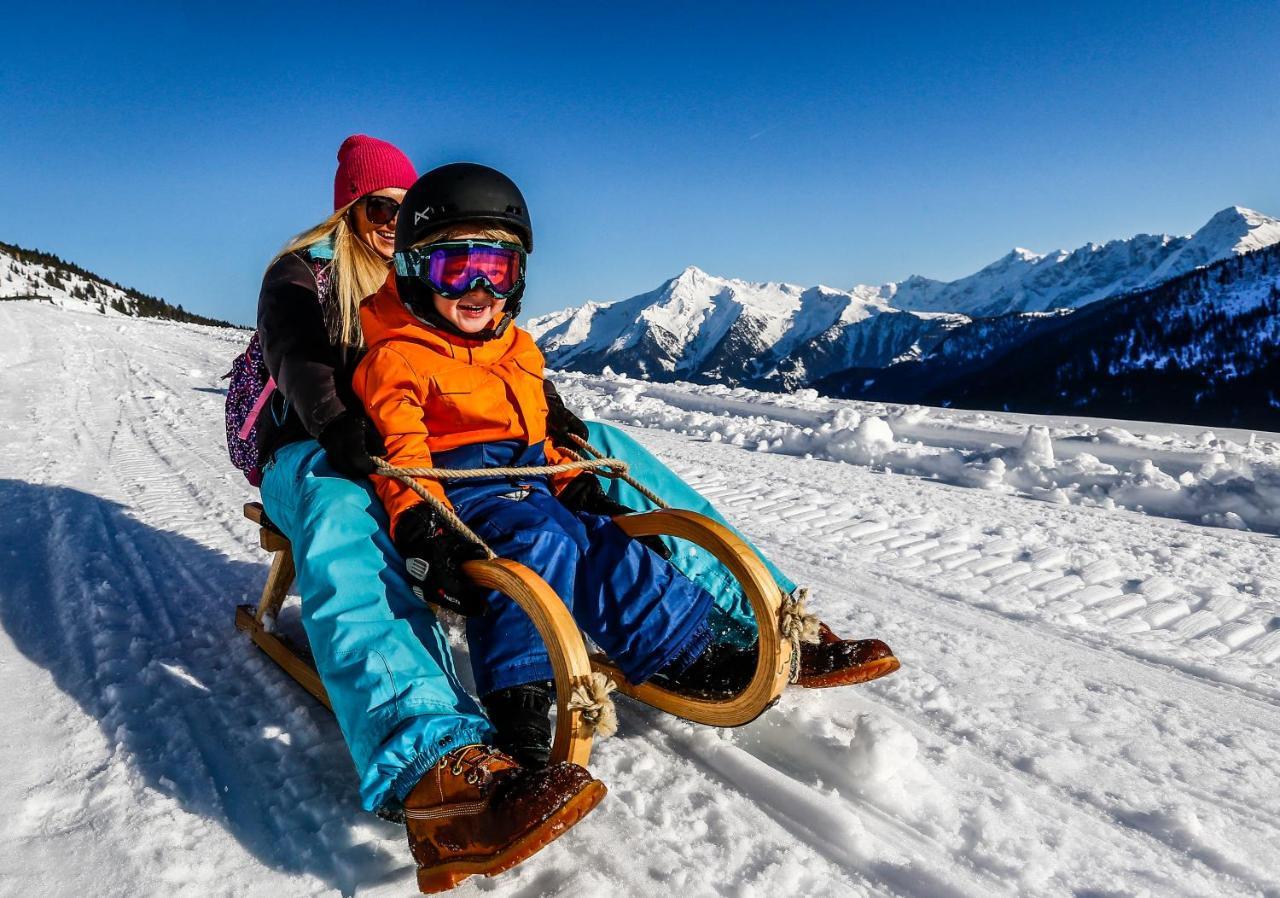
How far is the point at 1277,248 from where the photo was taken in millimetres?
91875

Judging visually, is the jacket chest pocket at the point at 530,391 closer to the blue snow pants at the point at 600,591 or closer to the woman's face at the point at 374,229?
the blue snow pants at the point at 600,591

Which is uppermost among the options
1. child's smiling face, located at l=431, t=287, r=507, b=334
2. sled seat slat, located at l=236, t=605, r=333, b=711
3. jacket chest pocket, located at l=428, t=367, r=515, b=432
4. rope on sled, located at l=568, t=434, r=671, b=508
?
child's smiling face, located at l=431, t=287, r=507, b=334

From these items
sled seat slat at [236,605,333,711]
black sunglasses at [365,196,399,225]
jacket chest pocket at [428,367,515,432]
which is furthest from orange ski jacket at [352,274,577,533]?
black sunglasses at [365,196,399,225]

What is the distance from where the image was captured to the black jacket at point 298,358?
8.32 feet

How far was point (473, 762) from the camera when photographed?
1729 millimetres

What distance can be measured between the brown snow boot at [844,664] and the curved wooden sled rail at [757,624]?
0.94 ft

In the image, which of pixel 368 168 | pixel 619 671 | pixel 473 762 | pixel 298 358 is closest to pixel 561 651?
pixel 473 762

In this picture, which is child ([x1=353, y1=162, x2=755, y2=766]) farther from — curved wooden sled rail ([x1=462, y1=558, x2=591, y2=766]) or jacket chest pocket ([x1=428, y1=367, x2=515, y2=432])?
curved wooden sled rail ([x1=462, y1=558, x2=591, y2=766])

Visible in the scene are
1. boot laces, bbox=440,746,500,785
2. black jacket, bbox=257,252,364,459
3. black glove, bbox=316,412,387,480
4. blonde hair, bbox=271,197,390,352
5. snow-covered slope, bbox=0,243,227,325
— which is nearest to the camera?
boot laces, bbox=440,746,500,785

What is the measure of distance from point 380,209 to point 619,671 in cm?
215

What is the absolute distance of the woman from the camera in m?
1.61

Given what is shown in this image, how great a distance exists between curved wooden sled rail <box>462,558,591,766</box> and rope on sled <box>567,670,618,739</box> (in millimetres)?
12

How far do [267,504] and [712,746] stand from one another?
1684 millimetres

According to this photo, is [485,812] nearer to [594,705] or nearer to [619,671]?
[594,705]
